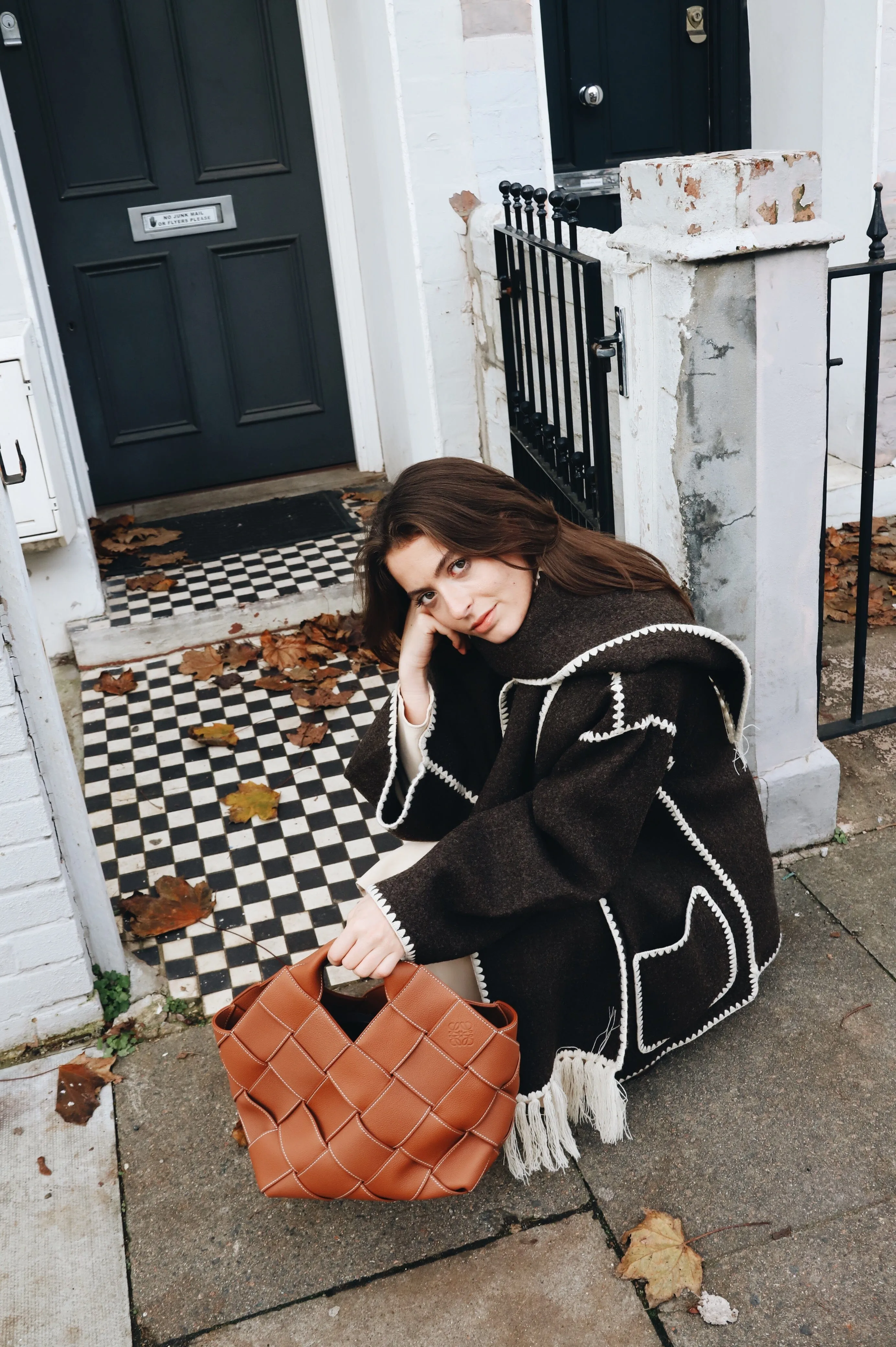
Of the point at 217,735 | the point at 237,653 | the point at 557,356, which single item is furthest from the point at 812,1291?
the point at 237,653

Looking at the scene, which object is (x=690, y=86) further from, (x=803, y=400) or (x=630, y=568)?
(x=630, y=568)

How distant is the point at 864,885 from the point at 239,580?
9.34 ft

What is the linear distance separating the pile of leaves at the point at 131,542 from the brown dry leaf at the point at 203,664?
0.67 m

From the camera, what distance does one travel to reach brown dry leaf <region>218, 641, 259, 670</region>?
171 inches

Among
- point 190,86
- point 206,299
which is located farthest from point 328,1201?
point 190,86

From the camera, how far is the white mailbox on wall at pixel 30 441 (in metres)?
3.96

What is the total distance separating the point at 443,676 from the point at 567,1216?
1059 millimetres

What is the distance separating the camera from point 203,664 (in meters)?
4.34

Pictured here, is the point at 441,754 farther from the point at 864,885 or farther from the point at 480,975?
the point at 864,885

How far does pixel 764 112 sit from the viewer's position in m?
5.05

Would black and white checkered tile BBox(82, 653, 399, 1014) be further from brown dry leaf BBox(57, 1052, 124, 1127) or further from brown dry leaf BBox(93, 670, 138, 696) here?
brown dry leaf BBox(57, 1052, 124, 1127)

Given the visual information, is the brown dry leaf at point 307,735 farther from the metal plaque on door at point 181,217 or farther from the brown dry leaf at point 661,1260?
the metal plaque on door at point 181,217

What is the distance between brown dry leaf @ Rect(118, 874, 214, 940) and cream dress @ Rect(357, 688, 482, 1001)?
33.0 inches

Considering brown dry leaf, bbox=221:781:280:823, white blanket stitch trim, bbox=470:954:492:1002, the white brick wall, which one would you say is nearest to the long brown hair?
white blanket stitch trim, bbox=470:954:492:1002
